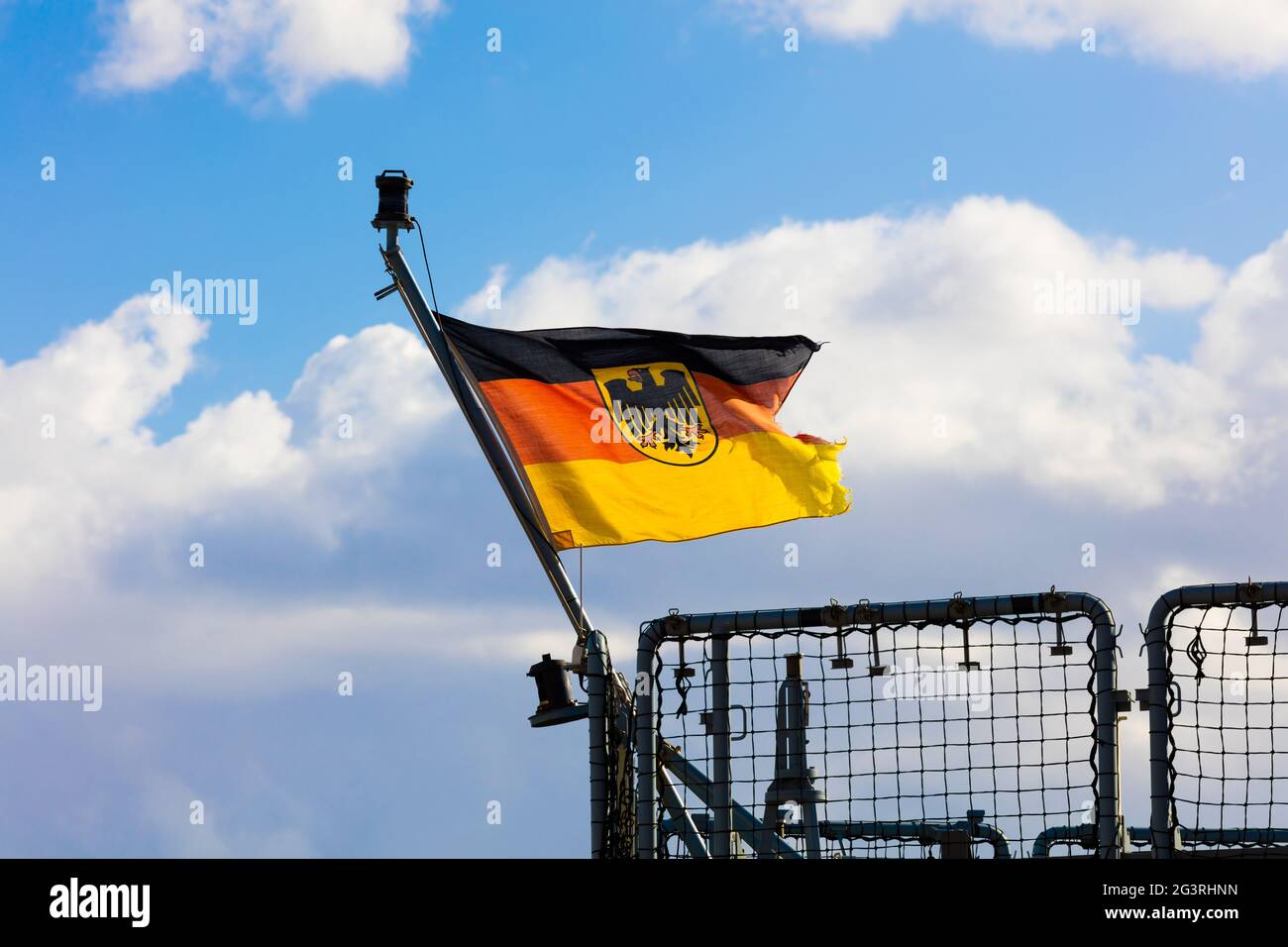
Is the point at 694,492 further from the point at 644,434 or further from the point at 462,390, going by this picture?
the point at 462,390

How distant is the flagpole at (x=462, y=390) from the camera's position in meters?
15.5

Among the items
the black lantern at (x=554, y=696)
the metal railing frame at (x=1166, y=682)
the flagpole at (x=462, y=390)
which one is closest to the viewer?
the metal railing frame at (x=1166, y=682)

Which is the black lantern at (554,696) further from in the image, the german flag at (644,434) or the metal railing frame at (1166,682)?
the metal railing frame at (1166,682)

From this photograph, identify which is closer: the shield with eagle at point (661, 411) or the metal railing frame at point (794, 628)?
the metal railing frame at point (794, 628)

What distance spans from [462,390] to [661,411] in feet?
6.14

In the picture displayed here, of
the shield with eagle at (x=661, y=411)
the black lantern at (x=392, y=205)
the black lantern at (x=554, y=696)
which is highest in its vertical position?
the black lantern at (x=392, y=205)

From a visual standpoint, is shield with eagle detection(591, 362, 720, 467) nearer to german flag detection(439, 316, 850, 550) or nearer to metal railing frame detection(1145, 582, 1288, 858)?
german flag detection(439, 316, 850, 550)

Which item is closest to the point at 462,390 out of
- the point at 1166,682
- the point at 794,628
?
the point at 794,628

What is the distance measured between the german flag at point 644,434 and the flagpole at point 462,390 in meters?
0.13

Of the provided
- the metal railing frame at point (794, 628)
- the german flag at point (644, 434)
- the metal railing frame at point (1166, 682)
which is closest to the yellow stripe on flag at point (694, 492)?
the german flag at point (644, 434)

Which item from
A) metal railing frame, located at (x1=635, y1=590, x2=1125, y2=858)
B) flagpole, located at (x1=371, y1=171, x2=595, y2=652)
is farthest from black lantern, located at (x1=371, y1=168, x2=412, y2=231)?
metal railing frame, located at (x1=635, y1=590, x2=1125, y2=858)

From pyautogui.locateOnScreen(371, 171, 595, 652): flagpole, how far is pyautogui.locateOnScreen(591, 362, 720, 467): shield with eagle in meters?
1.16
